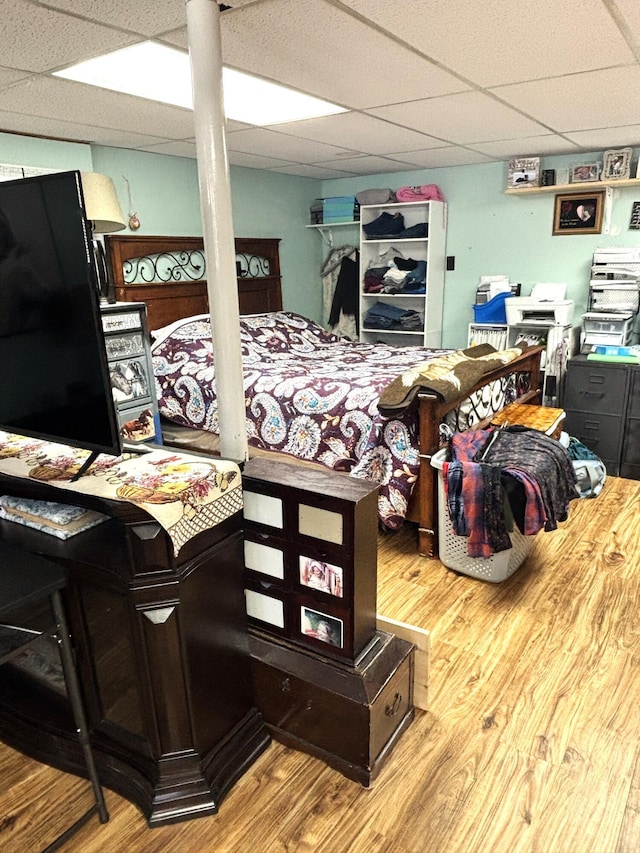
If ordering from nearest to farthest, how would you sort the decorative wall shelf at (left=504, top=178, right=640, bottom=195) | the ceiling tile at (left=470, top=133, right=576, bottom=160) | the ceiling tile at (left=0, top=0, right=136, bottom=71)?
1. the ceiling tile at (left=0, top=0, right=136, bottom=71)
2. the ceiling tile at (left=470, top=133, right=576, bottom=160)
3. the decorative wall shelf at (left=504, top=178, right=640, bottom=195)

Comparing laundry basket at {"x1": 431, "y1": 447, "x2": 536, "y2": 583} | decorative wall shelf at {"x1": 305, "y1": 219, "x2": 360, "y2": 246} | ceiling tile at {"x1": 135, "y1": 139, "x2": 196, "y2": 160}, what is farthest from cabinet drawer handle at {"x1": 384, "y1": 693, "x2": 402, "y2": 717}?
decorative wall shelf at {"x1": 305, "y1": 219, "x2": 360, "y2": 246}

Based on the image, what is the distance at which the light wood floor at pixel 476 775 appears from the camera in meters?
1.43

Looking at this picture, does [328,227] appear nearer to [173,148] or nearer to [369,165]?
[369,165]

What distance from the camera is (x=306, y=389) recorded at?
306 cm

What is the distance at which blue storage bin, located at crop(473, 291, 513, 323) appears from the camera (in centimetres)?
438

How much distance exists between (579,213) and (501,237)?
0.59m

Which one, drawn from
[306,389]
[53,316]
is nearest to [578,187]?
[306,389]

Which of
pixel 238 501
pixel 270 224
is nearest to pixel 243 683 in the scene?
pixel 238 501

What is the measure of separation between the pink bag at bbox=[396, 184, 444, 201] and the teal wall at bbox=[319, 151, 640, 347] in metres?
0.14

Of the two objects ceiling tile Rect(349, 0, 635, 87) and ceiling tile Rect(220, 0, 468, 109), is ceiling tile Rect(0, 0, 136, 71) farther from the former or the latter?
ceiling tile Rect(349, 0, 635, 87)

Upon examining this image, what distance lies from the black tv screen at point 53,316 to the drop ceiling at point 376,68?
83 cm

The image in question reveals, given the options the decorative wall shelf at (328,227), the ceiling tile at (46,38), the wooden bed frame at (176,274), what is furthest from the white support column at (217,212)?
the decorative wall shelf at (328,227)

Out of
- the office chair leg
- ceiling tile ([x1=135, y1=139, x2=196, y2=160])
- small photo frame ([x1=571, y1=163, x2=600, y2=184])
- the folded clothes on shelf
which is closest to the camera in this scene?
the office chair leg

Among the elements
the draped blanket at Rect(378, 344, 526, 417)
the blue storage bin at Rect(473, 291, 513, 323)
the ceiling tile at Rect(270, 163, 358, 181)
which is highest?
the ceiling tile at Rect(270, 163, 358, 181)
